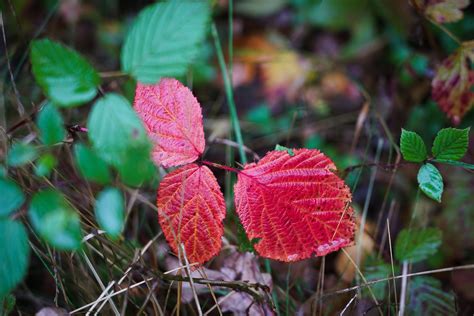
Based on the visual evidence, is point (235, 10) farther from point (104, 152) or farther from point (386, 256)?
point (104, 152)

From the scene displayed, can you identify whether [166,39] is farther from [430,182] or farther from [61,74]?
[430,182]

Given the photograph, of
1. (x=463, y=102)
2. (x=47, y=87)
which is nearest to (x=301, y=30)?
(x=463, y=102)

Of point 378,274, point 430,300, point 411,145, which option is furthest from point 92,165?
point 430,300

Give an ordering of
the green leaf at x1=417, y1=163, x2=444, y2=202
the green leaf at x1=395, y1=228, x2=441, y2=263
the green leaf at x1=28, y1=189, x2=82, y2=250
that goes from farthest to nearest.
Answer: the green leaf at x1=395, y1=228, x2=441, y2=263
the green leaf at x1=417, y1=163, x2=444, y2=202
the green leaf at x1=28, y1=189, x2=82, y2=250

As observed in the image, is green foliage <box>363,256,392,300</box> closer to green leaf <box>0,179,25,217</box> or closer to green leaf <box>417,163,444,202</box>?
green leaf <box>417,163,444,202</box>

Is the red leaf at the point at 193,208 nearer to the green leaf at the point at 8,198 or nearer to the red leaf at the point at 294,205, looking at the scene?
the red leaf at the point at 294,205

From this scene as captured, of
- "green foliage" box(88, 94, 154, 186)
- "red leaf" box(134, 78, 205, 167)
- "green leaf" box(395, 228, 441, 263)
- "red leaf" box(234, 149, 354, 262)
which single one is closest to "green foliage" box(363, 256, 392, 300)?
"green leaf" box(395, 228, 441, 263)

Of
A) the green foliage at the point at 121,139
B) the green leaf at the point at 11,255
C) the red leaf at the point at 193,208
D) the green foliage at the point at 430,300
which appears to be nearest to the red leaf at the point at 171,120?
the red leaf at the point at 193,208
